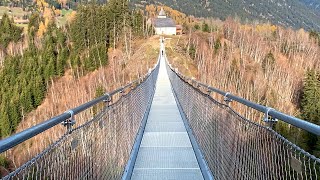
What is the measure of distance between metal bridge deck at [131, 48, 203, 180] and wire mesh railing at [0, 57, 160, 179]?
408 mm

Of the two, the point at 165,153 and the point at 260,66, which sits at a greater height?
the point at 165,153

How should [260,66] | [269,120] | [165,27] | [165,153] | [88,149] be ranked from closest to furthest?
1. [269,120]
2. [88,149]
3. [165,153]
4. [260,66]
5. [165,27]

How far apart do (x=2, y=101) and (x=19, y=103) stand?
6503 millimetres

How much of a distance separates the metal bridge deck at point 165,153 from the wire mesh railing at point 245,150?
1.21 ft

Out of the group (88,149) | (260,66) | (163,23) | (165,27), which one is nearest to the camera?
(88,149)

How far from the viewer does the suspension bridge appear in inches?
105

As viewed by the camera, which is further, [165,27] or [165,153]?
[165,27]

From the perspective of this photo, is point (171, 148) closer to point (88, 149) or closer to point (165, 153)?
point (165, 153)

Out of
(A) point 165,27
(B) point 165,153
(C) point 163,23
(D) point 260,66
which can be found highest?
(B) point 165,153

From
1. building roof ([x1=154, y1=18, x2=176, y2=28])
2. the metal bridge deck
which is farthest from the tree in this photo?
the metal bridge deck

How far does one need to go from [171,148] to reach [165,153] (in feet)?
0.99

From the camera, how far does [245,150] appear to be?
164 inches

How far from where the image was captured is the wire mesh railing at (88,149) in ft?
8.38

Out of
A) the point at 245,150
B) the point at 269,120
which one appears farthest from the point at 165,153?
the point at 269,120
